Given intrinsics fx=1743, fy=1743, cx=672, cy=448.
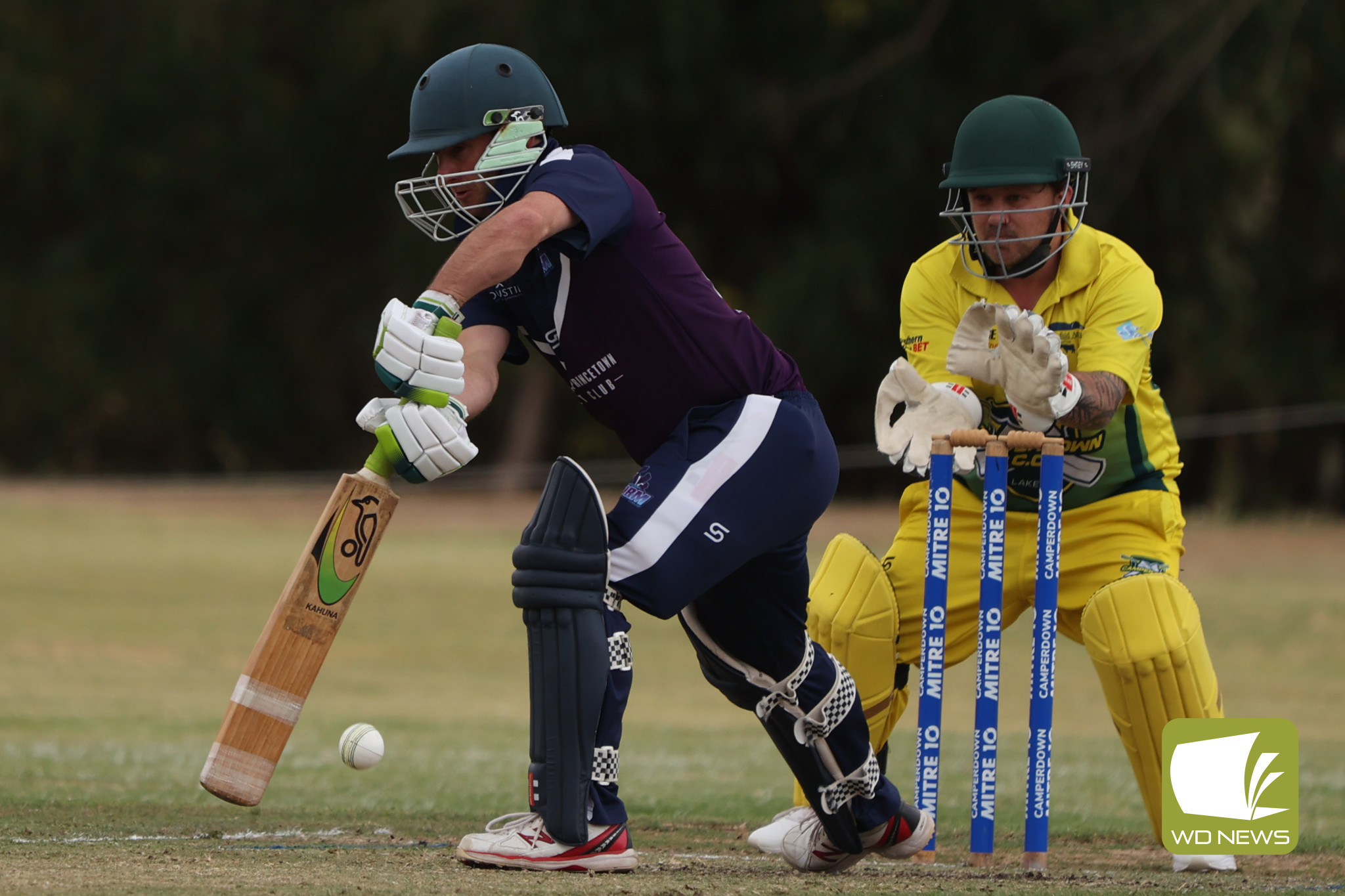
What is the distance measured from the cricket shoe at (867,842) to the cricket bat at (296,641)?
1.22 meters

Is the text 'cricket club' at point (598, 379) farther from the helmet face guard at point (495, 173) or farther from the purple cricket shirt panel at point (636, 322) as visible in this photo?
the helmet face guard at point (495, 173)

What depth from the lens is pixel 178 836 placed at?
3.96m

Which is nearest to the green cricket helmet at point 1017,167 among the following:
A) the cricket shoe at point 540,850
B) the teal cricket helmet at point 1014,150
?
the teal cricket helmet at point 1014,150

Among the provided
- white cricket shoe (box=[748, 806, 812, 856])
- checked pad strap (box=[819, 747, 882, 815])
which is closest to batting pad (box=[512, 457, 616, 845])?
checked pad strap (box=[819, 747, 882, 815])

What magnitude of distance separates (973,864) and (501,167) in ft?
6.05

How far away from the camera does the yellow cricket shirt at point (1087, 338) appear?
409 centimetres

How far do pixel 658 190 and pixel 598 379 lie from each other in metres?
15.7

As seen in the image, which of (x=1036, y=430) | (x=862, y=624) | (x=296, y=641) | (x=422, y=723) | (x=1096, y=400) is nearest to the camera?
(x=296, y=641)

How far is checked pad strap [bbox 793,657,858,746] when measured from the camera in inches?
151

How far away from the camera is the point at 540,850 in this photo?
11.0ft

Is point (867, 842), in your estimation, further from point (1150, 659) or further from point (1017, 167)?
point (1017, 167)

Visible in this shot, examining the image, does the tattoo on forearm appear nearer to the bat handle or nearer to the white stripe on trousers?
the white stripe on trousers

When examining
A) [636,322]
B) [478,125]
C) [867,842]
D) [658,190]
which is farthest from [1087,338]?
[658,190]

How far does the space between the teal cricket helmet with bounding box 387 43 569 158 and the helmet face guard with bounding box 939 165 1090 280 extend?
1.06 metres
